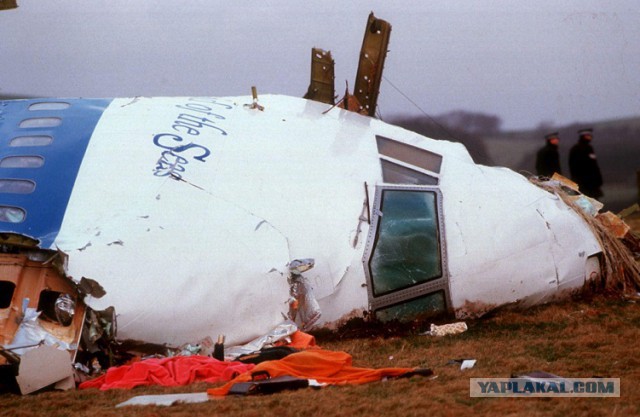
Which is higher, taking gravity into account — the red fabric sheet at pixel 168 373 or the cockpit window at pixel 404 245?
the cockpit window at pixel 404 245

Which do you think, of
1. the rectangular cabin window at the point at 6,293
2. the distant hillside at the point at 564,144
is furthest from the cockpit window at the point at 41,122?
the distant hillside at the point at 564,144

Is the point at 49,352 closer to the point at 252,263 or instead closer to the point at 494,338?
the point at 252,263

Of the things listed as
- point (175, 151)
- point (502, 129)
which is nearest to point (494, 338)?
point (175, 151)

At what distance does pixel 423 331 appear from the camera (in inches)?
405

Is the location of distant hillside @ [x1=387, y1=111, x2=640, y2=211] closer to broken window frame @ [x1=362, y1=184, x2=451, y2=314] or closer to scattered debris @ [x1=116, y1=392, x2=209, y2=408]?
broken window frame @ [x1=362, y1=184, x2=451, y2=314]

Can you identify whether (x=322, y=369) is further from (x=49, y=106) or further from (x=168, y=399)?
(x=49, y=106)

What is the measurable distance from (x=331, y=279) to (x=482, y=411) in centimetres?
359

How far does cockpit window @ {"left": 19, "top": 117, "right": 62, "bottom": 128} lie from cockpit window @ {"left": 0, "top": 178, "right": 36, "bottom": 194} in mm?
1103

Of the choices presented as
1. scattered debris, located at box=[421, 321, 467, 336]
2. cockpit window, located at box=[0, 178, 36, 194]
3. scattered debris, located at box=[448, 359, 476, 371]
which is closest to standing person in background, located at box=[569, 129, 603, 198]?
scattered debris, located at box=[421, 321, 467, 336]

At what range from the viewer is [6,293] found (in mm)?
9195

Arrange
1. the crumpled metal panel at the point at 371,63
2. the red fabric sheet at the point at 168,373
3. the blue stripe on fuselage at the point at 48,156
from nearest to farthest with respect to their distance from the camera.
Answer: the red fabric sheet at the point at 168,373, the blue stripe on fuselage at the point at 48,156, the crumpled metal panel at the point at 371,63

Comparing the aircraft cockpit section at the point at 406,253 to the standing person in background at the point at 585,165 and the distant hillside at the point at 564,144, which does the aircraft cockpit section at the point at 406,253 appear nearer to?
the distant hillside at the point at 564,144

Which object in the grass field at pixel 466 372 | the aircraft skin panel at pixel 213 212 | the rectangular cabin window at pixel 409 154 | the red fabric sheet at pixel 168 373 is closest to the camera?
the grass field at pixel 466 372

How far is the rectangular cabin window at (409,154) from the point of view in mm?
11016
